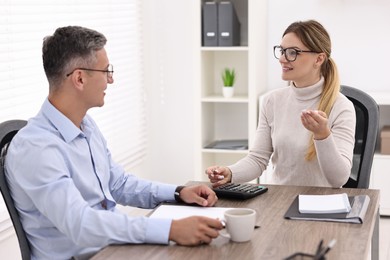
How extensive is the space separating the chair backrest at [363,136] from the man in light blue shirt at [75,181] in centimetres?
72

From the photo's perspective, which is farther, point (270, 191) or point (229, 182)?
point (229, 182)

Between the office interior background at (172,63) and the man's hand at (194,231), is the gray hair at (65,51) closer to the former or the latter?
the man's hand at (194,231)

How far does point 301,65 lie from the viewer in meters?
2.58

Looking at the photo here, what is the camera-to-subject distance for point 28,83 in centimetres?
310

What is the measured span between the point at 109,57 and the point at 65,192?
2.30 metres

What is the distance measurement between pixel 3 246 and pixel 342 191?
155 cm

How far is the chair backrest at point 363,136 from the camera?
2488 millimetres

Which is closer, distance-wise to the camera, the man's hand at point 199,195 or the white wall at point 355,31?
the man's hand at point 199,195

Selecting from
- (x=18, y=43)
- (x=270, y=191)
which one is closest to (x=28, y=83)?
(x=18, y=43)

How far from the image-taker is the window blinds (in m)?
2.96

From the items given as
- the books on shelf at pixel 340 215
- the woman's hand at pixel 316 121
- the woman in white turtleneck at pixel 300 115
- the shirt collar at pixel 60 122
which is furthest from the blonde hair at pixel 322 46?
the shirt collar at pixel 60 122

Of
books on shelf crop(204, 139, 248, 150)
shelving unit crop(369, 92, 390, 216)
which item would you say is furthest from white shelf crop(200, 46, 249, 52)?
shelving unit crop(369, 92, 390, 216)

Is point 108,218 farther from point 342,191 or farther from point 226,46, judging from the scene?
point 226,46

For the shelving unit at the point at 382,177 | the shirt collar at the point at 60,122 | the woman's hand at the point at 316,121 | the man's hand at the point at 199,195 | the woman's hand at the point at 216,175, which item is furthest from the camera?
the shelving unit at the point at 382,177
